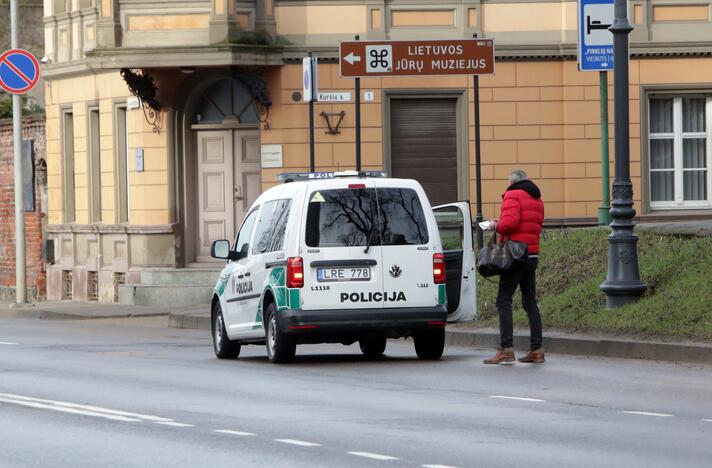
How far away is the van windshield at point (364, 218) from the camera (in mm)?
16703

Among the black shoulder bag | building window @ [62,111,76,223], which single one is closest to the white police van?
the black shoulder bag

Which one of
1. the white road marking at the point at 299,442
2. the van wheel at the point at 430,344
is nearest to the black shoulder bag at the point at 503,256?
the van wheel at the point at 430,344

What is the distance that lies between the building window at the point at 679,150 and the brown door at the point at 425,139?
11.5 feet

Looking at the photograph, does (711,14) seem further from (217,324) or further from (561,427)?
(561,427)

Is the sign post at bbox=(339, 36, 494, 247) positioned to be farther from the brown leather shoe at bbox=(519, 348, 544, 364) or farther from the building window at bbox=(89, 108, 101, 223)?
the building window at bbox=(89, 108, 101, 223)

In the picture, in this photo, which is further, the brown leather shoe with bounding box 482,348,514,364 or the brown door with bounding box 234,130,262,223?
the brown door with bounding box 234,130,262,223

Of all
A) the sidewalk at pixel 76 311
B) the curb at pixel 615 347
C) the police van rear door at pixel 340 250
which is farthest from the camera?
the sidewalk at pixel 76 311

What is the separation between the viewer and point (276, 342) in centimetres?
1686

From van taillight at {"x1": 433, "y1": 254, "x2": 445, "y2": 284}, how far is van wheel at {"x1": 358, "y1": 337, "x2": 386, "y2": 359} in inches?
63.4

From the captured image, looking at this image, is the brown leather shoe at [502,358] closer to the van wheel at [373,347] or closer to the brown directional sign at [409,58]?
the van wheel at [373,347]

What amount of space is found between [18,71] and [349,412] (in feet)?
66.8

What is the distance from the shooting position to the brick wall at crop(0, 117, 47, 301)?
36.0 m

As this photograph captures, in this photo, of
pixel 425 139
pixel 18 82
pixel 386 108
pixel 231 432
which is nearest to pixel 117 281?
pixel 18 82

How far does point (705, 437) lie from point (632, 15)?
19.5 m
